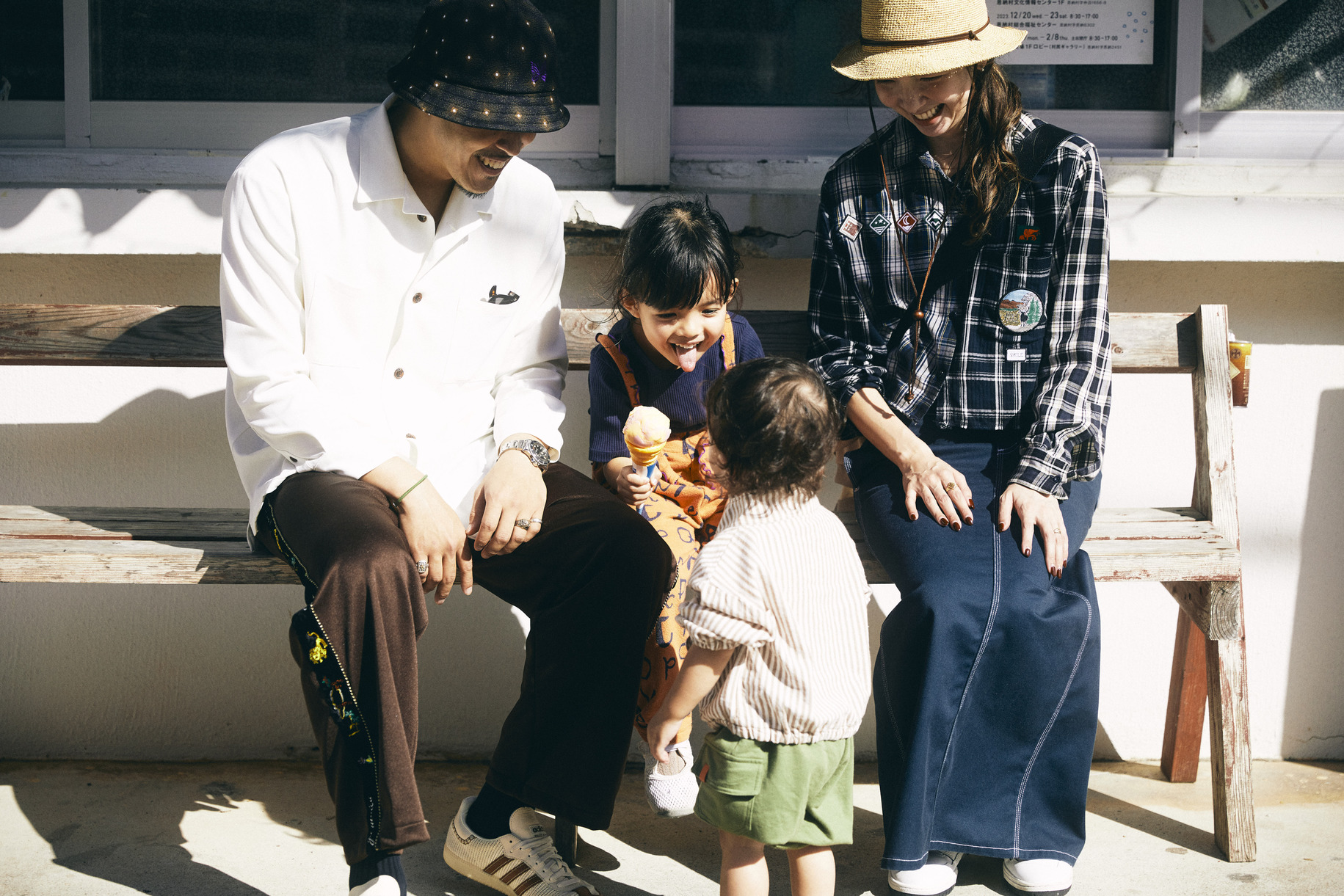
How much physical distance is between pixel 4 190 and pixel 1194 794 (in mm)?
3410

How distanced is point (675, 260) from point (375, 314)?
2.06 ft

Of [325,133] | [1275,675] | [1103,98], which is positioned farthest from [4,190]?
[1275,675]

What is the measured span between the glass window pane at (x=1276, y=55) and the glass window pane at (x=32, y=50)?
3154 millimetres

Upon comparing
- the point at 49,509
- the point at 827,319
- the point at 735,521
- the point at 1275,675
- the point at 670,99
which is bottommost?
the point at 1275,675

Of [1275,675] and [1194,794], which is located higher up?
[1275,675]

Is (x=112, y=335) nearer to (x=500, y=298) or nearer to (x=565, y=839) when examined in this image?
(x=500, y=298)

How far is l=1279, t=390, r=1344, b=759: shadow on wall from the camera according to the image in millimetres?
3004

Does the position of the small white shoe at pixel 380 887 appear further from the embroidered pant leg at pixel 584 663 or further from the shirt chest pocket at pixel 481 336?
the shirt chest pocket at pixel 481 336

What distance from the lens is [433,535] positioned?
2.03 metres

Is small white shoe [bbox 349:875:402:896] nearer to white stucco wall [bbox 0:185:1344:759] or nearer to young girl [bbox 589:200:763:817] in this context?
young girl [bbox 589:200:763:817]

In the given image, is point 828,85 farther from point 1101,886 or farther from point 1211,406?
point 1101,886

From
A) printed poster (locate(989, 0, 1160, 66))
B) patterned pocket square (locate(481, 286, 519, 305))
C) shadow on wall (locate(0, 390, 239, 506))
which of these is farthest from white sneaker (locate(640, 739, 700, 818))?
printed poster (locate(989, 0, 1160, 66))

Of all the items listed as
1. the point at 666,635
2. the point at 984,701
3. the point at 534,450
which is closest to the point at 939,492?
the point at 984,701

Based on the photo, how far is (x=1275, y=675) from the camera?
3049 mm
